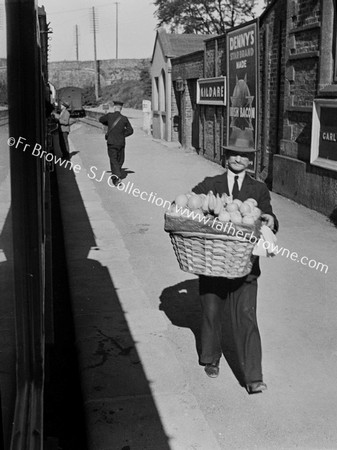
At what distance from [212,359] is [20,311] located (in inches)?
97.4

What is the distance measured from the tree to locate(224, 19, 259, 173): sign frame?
43618mm

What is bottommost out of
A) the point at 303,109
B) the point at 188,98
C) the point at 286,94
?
the point at 303,109

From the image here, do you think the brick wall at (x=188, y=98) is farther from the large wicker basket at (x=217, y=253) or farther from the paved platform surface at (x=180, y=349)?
the large wicker basket at (x=217, y=253)

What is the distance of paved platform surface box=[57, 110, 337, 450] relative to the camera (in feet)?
12.2

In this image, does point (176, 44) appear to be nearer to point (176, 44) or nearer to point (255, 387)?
point (176, 44)

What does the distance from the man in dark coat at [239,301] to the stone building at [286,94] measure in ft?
18.2

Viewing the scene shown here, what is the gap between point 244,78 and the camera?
48.5 ft

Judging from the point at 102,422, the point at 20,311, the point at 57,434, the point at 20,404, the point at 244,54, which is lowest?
the point at 57,434

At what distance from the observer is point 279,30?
491 inches

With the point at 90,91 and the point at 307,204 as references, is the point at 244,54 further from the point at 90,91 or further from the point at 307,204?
the point at 90,91

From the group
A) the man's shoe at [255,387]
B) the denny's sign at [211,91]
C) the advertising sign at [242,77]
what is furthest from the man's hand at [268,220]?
the denny's sign at [211,91]

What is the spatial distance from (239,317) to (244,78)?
11.4m

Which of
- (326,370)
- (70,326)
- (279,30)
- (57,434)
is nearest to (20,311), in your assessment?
(57,434)

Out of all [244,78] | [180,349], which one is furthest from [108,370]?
[244,78]
